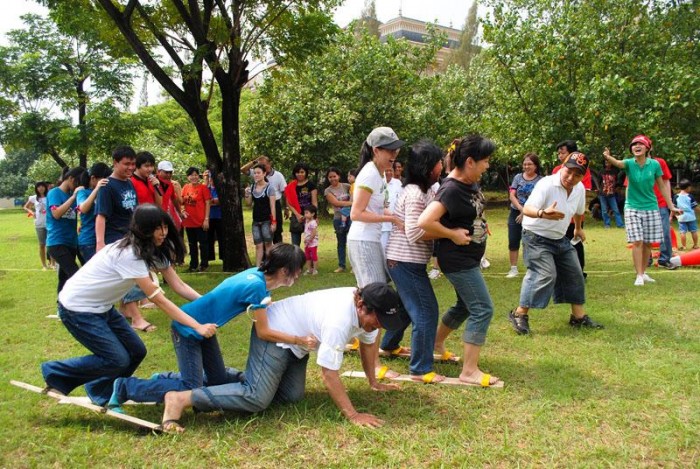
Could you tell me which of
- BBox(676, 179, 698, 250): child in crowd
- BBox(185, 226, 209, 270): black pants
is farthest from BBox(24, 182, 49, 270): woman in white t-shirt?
BBox(676, 179, 698, 250): child in crowd

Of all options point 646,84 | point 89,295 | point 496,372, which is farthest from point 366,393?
point 646,84

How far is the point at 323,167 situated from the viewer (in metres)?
20.6

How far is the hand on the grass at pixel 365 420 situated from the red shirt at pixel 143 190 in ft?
13.3

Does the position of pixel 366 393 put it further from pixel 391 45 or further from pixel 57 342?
pixel 391 45

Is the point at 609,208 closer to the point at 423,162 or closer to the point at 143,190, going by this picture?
the point at 143,190

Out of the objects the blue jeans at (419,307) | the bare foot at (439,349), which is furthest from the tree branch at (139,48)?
the bare foot at (439,349)

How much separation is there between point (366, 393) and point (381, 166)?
170 centimetres

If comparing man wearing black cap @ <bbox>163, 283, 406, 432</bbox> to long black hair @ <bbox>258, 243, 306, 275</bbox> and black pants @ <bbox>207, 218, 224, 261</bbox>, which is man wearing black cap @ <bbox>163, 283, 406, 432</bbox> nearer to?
long black hair @ <bbox>258, 243, 306, 275</bbox>

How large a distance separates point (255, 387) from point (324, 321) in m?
0.61

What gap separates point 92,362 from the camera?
149 inches

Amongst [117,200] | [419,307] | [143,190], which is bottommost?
[419,307]

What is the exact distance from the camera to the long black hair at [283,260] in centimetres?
364

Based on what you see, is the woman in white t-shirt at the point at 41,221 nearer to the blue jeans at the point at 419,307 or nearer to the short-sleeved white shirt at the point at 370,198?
the short-sleeved white shirt at the point at 370,198

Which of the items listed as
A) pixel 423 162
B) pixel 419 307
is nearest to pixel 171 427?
pixel 419 307
